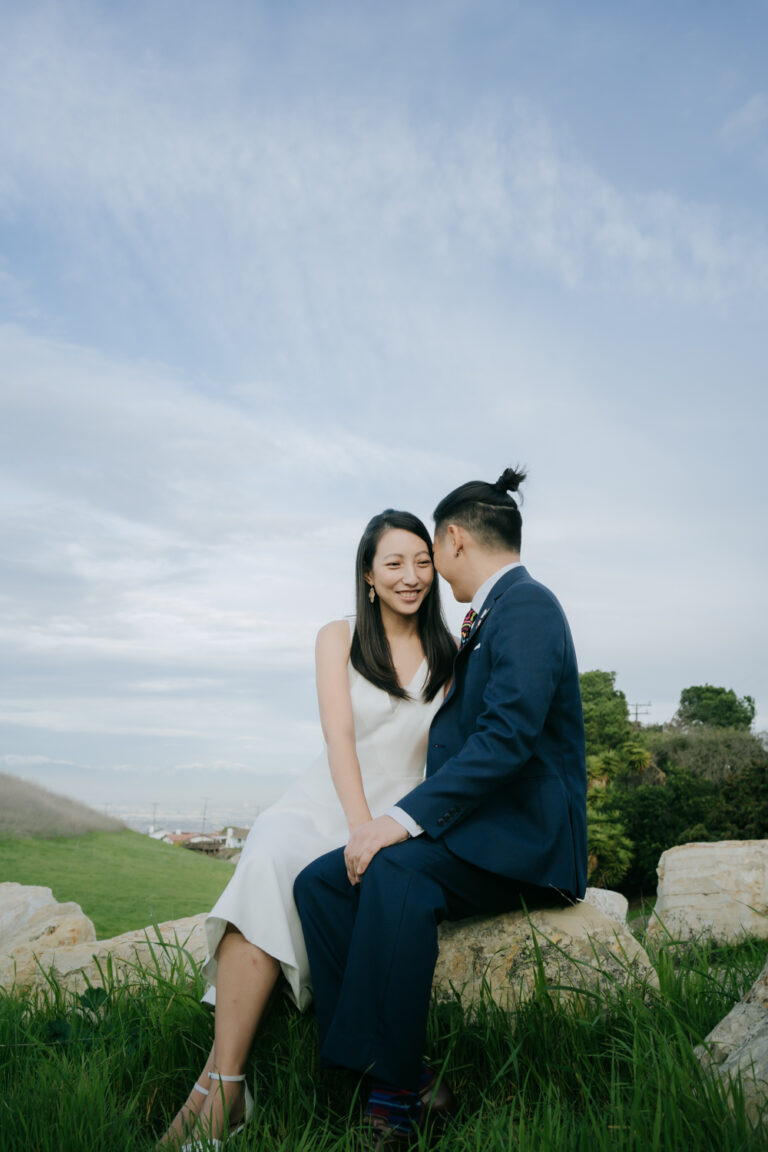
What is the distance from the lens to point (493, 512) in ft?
12.1

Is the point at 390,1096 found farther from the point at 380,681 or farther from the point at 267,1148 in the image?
the point at 380,681

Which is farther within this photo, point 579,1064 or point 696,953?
point 696,953

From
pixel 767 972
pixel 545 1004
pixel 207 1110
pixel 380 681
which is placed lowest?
pixel 207 1110

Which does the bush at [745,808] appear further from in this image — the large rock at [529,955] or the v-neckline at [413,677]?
the large rock at [529,955]

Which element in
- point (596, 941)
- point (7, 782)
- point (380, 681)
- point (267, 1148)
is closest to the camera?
point (267, 1148)

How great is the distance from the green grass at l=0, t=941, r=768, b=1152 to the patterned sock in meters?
0.09

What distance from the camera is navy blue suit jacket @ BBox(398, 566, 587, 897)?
9.92 feet

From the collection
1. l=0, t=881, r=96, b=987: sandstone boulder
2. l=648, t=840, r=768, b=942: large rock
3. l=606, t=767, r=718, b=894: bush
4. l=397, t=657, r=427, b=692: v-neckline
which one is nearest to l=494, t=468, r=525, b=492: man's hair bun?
l=397, t=657, r=427, b=692: v-neckline

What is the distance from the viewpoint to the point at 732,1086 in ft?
6.79

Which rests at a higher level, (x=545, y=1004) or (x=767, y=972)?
(x=767, y=972)

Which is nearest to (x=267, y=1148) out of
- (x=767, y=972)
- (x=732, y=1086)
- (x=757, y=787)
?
(x=732, y=1086)

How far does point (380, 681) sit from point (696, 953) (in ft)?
5.62

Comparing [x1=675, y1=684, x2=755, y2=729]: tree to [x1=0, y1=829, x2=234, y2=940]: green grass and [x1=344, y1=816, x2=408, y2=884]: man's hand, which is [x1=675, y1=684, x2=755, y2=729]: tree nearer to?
[x1=0, y1=829, x2=234, y2=940]: green grass

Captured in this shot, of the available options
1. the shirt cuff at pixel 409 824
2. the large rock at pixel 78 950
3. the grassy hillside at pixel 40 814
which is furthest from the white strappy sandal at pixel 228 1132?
the grassy hillside at pixel 40 814
